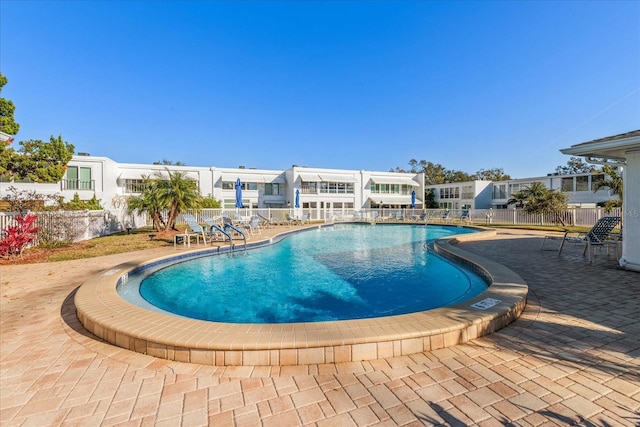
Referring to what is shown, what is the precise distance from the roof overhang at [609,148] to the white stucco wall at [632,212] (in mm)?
306

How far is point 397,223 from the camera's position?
2383cm

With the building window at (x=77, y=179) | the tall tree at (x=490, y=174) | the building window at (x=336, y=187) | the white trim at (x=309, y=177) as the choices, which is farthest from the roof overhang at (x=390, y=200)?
the tall tree at (x=490, y=174)

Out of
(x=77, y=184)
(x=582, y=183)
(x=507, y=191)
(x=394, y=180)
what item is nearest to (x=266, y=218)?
(x=77, y=184)

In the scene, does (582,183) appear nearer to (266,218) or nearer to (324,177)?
(324,177)

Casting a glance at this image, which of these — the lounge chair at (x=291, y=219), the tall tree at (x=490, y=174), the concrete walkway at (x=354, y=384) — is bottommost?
the concrete walkway at (x=354, y=384)

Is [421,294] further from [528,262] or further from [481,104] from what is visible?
[481,104]

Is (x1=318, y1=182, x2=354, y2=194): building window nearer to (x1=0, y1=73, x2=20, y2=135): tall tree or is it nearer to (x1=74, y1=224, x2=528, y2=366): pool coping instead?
(x1=0, y1=73, x2=20, y2=135): tall tree

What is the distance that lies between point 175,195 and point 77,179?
16469 mm

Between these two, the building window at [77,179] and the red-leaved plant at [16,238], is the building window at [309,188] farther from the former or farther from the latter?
the red-leaved plant at [16,238]

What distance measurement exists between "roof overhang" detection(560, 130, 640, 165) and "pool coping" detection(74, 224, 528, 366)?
4.89 meters

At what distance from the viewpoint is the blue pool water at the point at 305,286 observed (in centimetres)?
530

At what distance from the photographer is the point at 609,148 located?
652 cm

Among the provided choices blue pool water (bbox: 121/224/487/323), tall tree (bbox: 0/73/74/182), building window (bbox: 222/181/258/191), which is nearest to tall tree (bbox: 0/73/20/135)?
tall tree (bbox: 0/73/74/182)

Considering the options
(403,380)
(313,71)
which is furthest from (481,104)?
(403,380)
